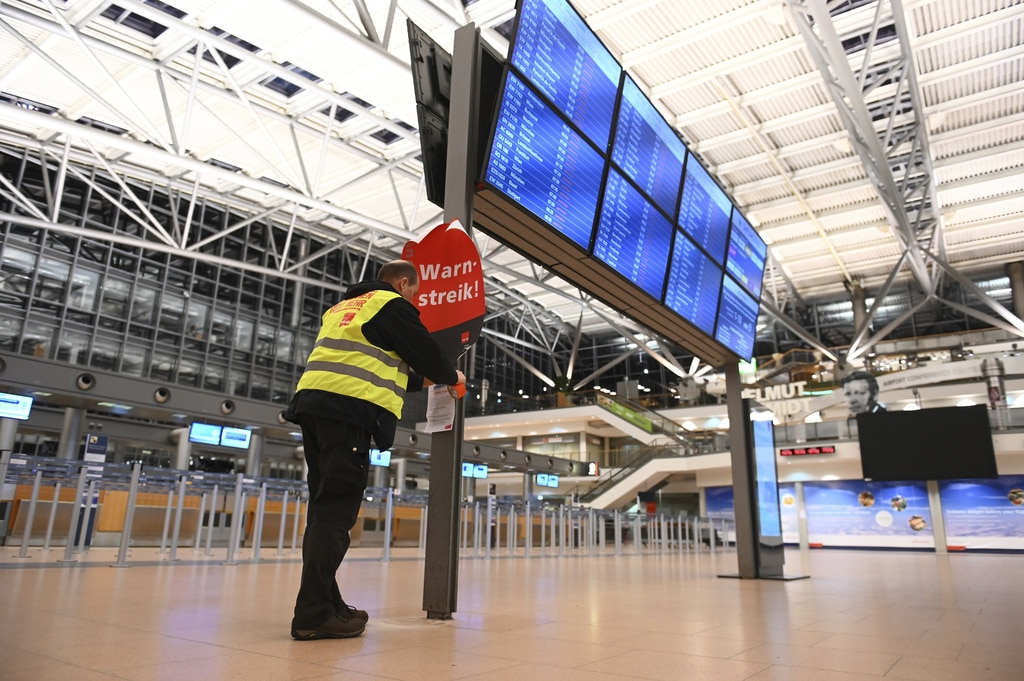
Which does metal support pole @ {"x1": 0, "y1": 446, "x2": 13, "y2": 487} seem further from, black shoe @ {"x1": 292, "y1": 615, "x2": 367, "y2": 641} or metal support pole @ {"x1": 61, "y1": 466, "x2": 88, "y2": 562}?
black shoe @ {"x1": 292, "y1": 615, "x2": 367, "y2": 641}

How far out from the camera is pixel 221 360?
83.3 ft

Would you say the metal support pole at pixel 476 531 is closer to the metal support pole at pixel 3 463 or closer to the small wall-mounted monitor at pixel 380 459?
the small wall-mounted monitor at pixel 380 459

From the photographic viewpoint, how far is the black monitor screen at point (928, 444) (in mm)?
21266

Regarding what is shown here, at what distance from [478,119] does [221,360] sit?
915 inches

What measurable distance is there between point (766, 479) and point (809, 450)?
17.4m

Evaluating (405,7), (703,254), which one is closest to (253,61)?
(405,7)

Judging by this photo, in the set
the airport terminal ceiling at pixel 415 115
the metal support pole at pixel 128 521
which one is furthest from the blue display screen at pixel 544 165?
the airport terminal ceiling at pixel 415 115

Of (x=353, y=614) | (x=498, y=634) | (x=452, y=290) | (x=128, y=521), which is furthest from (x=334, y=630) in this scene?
(x=128, y=521)

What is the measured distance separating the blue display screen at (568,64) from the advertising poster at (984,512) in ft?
76.9

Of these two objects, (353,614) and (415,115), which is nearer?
(353,614)

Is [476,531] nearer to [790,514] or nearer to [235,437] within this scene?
[235,437]

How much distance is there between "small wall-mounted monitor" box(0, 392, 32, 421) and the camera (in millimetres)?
11984

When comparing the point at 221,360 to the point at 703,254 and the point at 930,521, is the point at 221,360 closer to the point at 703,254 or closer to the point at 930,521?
the point at 703,254

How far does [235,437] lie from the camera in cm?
1611
